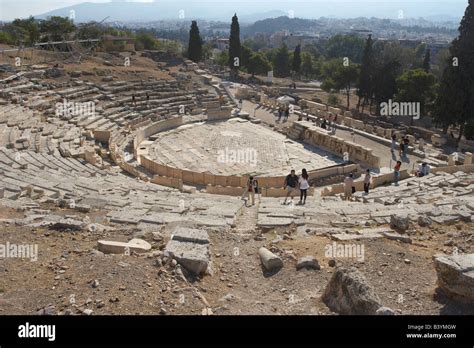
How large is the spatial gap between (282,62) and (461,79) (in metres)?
49.0

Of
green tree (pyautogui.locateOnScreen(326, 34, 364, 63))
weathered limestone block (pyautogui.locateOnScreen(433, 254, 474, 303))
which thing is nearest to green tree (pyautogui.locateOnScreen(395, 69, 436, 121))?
weathered limestone block (pyautogui.locateOnScreen(433, 254, 474, 303))

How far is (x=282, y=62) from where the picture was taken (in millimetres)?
75938

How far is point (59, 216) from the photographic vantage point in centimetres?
1123

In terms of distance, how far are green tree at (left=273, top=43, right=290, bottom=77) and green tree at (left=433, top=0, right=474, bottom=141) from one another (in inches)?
1873

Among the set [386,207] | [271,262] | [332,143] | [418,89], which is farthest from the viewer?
[418,89]

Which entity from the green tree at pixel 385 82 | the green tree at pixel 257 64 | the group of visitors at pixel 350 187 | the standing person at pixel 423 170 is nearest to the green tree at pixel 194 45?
the green tree at pixel 257 64

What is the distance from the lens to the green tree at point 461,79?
28.8 m

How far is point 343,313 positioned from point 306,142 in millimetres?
21760

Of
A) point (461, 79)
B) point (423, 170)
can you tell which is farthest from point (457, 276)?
point (461, 79)

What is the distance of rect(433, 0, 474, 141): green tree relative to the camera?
28750mm

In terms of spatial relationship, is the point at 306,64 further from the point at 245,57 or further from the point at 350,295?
the point at 350,295

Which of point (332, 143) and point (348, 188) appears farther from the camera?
point (332, 143)

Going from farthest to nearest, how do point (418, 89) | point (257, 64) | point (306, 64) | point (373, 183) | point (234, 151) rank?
1. point (306, 64)
2. point (257, 64)
3. point (418, 89)
4. point (234, 151)
5. point (373, 183)

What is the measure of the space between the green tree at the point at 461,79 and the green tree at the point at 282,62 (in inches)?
1873
